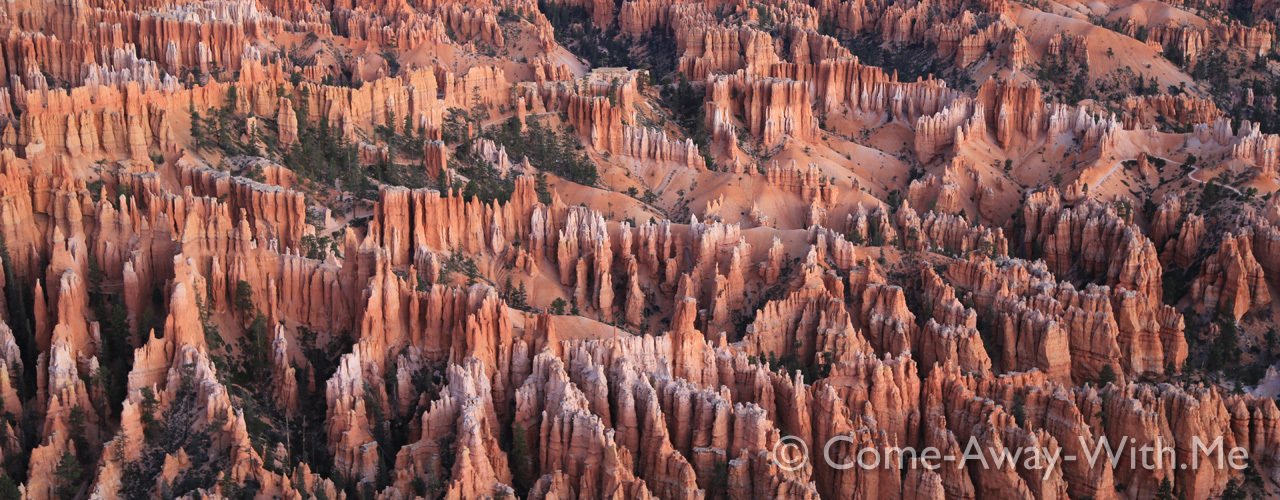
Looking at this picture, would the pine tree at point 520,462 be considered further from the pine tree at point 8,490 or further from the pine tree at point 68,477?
the pine tree at point 8,490

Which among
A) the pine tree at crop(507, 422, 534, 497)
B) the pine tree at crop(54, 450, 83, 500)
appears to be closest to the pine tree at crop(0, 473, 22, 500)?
the pine tree at crop(54, 450, 83, 500)

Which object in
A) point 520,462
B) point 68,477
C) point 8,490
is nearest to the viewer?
point 8,490

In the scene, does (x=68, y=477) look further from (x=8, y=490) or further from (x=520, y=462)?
(x=520, y=462)

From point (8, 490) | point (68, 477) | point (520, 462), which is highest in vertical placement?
point (8, 490)

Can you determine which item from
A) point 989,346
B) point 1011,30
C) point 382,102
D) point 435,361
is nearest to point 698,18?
point 1011,30

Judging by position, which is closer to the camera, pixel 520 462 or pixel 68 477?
pixel 68 477

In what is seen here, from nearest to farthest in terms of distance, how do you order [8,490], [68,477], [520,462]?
[8,490]
[68,477]
[520,462]

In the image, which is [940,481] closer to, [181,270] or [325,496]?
[325,496]

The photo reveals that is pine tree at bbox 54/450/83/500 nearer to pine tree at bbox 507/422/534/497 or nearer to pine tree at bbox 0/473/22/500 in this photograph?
pine tree at bbox 0/473/22/500

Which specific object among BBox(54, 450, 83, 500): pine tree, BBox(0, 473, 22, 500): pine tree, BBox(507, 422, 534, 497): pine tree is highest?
BBox(0, 473, 22, 500): pine tree

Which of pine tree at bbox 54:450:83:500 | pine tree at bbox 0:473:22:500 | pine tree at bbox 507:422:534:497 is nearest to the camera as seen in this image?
pine tree at bbox 0:473:22:500

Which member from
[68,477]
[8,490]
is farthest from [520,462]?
[8,490]
